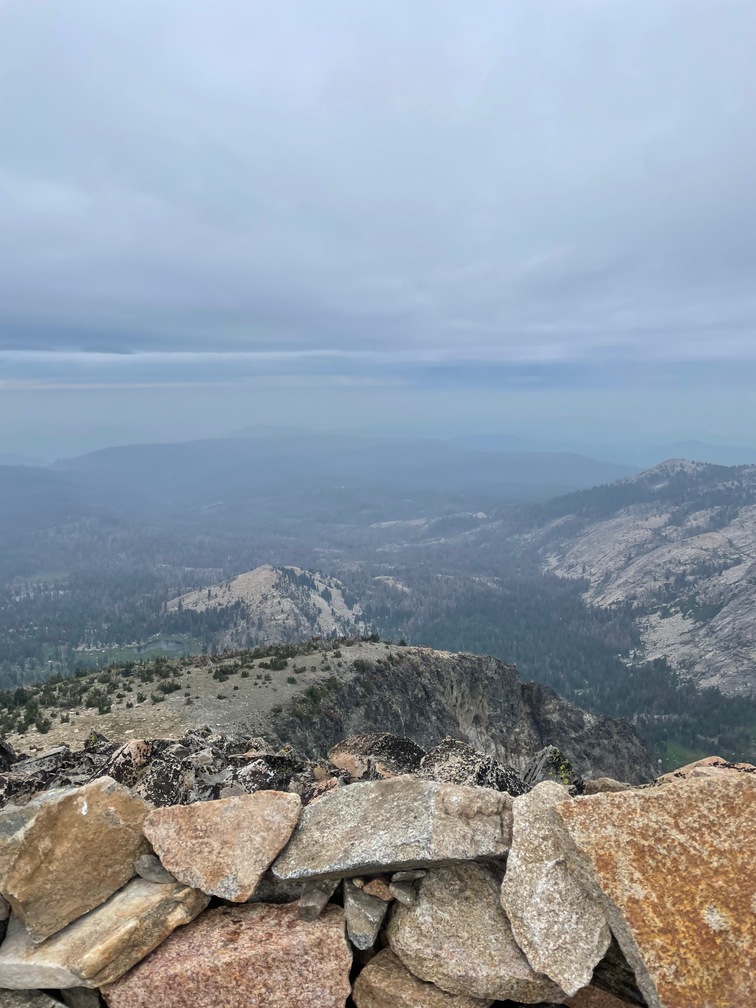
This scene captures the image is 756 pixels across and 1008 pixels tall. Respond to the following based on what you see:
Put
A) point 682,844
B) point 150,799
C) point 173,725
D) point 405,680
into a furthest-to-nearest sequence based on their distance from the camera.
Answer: point 405,680 < point 173,725 < point 150,799 < point 682,844

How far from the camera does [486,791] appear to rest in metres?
8.26

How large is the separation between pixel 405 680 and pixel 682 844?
56.5m

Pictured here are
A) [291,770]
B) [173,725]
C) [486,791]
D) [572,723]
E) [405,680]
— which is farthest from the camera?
[572,723]

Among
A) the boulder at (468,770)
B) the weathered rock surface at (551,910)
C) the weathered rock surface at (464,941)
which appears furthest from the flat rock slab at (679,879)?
the boulder at (468,770)

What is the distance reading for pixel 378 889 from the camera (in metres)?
7.78

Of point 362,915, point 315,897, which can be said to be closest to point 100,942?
point 315,897

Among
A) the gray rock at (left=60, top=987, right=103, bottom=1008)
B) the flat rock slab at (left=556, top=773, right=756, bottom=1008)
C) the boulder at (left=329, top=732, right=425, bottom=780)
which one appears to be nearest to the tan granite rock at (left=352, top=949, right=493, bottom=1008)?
the flat rock slab at (left=556, top=773, right=756, bottom=1008)

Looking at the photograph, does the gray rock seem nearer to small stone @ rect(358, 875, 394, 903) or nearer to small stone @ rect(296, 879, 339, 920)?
small stone @ rect(296, 879, 339, 920)

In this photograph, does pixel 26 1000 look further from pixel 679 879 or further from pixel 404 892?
pixel 679 879

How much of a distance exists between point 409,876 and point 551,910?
6.36ft

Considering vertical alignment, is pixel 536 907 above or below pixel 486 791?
below

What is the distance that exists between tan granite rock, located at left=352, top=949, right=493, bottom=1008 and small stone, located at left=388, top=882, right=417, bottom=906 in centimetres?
84

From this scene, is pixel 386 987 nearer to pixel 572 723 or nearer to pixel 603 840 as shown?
pixel 603 840

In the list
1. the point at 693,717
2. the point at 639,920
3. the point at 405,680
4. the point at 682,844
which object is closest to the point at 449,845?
the point at 639,920
